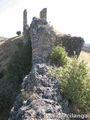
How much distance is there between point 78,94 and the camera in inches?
208

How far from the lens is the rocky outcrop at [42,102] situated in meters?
3.93

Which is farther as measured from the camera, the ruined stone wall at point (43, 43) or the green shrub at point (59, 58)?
the ruined stone wall at point (43, 43)

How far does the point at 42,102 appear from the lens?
4492 mm

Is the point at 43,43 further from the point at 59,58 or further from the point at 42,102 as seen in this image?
the point at 42,102

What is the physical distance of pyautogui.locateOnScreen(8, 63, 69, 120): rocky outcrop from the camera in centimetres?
393

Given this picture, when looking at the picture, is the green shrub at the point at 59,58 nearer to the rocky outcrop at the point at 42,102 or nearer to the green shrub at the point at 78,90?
the rocky outcrop at the point at 42,102

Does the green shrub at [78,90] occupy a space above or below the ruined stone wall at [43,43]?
below

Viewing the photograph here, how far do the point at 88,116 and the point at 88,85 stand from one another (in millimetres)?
1466

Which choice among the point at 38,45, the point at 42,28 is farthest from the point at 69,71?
the point at 42,28

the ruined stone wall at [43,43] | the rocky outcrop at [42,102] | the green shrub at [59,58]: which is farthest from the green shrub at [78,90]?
the ruined stone wall at [43,43]

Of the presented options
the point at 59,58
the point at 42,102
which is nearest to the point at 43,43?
the point at 59,58

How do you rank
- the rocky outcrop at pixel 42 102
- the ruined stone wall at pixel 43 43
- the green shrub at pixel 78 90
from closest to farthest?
the rocky outcrop at pixel 42 102 → the green shrub at pixel 78 90 → the ruined stone wall at pixel 43 43

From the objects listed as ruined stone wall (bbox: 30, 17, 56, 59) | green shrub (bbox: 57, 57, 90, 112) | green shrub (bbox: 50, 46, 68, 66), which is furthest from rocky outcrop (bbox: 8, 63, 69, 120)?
ruined stone wall (bbox: 30, 17, 56, 59)

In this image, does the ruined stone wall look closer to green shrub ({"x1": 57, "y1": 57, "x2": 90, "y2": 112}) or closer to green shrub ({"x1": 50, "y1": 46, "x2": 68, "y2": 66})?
green shrub ({"x1": 50, "y1": 46, "x2": 68, "y2": 66})
